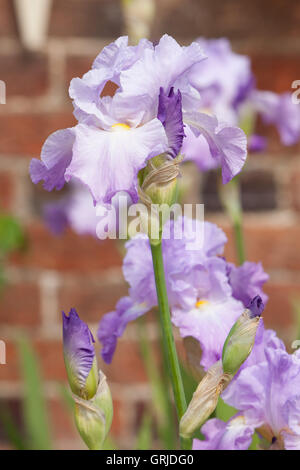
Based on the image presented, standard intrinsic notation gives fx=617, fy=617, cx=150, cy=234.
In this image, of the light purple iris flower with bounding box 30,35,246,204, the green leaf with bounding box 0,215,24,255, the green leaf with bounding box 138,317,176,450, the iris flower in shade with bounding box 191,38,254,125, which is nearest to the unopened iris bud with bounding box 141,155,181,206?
the light purple iris flower with bounding box 30,35,246,204

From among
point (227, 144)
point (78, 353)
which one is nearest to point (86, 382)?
point (78, 353)

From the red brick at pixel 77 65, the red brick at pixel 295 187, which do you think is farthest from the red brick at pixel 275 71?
the red brick at pixel 77 65

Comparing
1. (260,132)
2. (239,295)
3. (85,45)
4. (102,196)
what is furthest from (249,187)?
(102,196)

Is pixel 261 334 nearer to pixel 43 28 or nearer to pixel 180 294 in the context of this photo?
pixel 180 294

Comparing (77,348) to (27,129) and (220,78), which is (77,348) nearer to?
(220,78)

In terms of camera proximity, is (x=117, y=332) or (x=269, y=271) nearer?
(x=117, y=332)

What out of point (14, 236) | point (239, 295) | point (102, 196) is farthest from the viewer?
point (14, 236)

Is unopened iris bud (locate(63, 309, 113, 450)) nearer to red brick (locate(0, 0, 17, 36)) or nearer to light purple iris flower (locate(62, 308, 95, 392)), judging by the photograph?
light purple iris flower (locate(62, 308, 95, 392))
